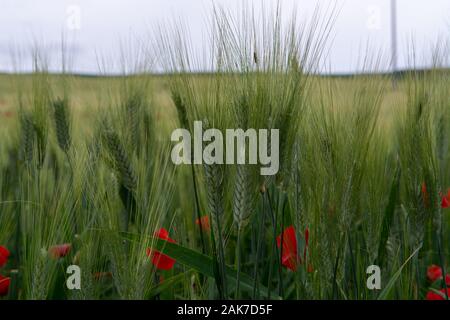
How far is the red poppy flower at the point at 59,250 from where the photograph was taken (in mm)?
724

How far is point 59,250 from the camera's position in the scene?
2.65 ft

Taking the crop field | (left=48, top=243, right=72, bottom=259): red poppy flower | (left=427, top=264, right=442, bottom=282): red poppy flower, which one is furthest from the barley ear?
(left=427, top=264, right=442, bottom=282): red poppy flower

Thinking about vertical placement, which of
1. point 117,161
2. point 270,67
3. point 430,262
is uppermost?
point 270,67

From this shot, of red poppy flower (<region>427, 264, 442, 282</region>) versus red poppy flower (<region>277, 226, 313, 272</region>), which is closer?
red poppy flower (<region>277, 226, 313, 272</region>)

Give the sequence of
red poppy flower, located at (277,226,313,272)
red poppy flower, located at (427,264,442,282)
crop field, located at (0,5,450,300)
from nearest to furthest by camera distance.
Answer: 1. crop field, located at (0,5,450,300)
2. red poppy flower, located at (277,226,313,272)
3. red poppy flower, located at (427,264,442,282)

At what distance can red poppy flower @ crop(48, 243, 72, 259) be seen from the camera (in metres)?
0.72

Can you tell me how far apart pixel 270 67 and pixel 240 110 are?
2.5 inches

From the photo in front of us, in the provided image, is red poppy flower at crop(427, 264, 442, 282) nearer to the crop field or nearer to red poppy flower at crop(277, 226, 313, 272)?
the crop field

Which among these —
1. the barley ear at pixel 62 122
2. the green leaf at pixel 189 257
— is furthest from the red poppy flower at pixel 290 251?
the barley ear at pixel 62 122

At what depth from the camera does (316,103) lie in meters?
0.86

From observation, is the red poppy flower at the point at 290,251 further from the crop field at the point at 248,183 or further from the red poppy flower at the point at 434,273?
the red poppy flower at the point at 434,273
